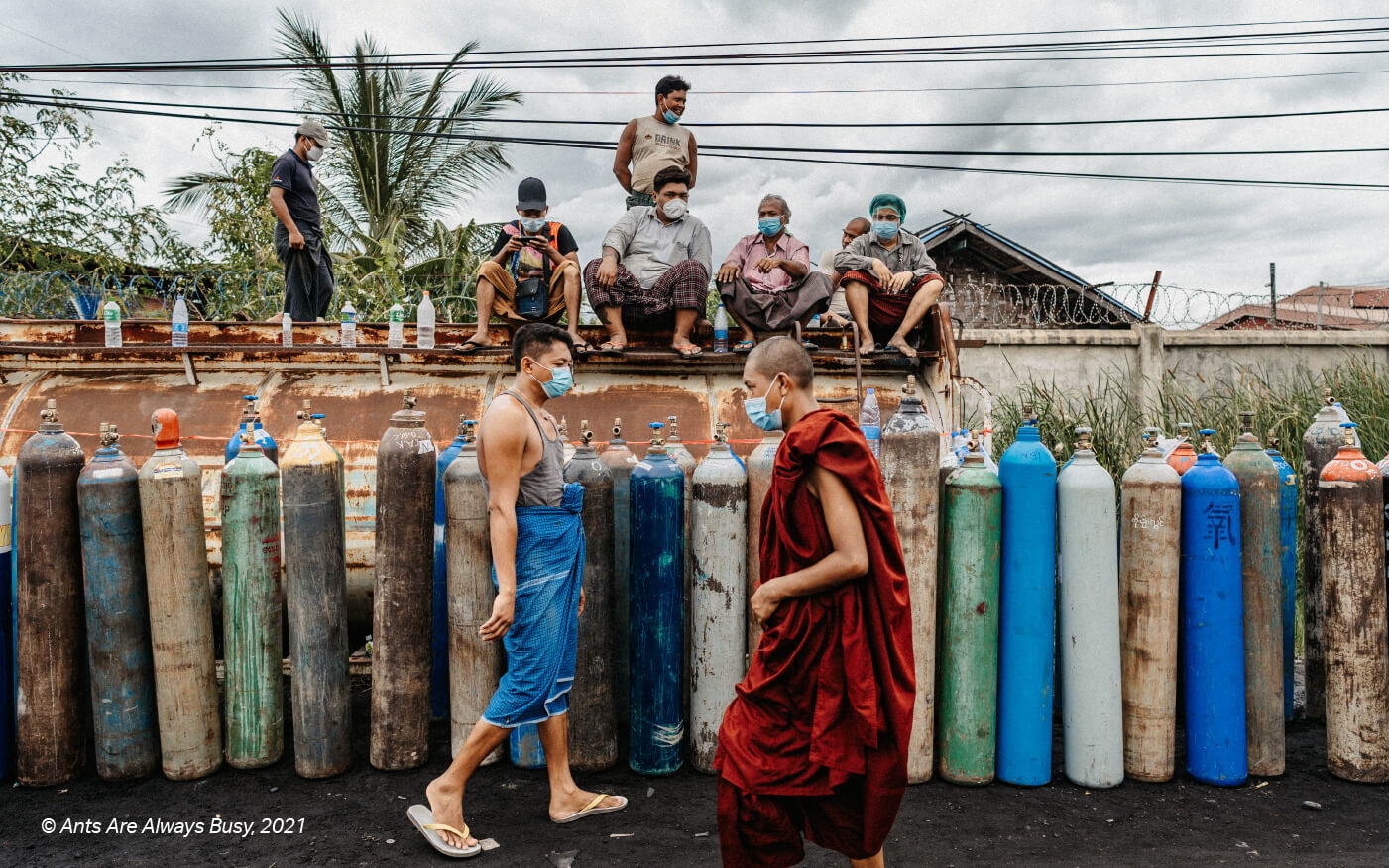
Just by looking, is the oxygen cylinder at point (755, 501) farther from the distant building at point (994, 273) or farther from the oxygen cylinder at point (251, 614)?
the distant building at point (994, 273)

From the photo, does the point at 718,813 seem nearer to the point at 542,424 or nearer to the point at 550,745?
the point at 550,745

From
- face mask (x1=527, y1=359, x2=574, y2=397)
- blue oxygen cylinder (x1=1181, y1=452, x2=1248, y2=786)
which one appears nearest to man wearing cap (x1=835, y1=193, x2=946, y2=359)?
blue oxygen cylinder (x1=1181, y1=452, x2=1248, y2=786)

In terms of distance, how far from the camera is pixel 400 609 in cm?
383

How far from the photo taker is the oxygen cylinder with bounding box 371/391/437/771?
12.6ft

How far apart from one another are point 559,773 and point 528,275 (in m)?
3.80

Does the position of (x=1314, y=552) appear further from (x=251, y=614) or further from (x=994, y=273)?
(x=994, y=273)

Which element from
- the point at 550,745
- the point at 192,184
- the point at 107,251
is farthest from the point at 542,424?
the point at 192,184

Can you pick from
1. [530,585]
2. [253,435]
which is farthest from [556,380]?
[253,435]

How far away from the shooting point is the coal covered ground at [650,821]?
123 inches

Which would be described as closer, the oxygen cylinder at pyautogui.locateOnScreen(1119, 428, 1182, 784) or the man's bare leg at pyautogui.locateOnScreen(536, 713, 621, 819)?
the man's bare leg at pyautogui.locateOnScreen(536, 713, 621, 819)

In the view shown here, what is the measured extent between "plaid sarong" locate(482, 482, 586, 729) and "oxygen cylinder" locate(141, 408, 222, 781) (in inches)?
61.4

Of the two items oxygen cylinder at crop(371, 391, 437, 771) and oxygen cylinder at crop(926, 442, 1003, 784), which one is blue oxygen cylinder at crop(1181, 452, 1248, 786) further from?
oxygen cylinder at crop(371, 391, 437, 771)

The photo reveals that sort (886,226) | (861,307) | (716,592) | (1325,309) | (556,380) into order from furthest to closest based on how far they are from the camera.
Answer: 1. (1325,309)
2. (886,226)
3. (861,307)
4. (716,592)
5. (556,380)

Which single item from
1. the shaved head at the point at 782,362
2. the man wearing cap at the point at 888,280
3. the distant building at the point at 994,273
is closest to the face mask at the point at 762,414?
the shaved head at the point at 782,362
